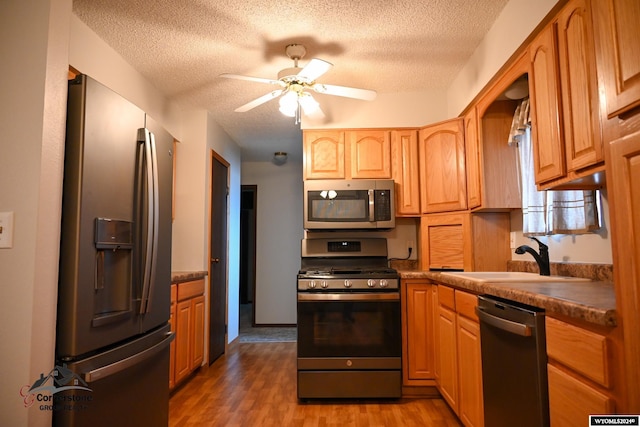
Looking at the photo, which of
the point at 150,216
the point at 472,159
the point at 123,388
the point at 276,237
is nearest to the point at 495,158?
the point at 472,159

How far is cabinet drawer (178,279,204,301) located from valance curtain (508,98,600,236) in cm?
242

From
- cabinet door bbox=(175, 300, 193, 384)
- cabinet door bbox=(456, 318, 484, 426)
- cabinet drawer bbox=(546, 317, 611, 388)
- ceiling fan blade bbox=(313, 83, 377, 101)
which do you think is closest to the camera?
cabinet drawer bbox=(546, 317, 611, 388)

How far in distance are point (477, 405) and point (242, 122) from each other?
3269 millimetres

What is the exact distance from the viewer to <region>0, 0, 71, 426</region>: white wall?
1197 millimetres

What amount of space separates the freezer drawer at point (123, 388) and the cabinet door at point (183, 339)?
1155 mm

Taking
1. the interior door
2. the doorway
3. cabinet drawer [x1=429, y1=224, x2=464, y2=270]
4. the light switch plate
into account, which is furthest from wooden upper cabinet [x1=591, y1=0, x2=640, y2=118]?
the doorway

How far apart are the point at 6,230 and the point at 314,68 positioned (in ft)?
5.36

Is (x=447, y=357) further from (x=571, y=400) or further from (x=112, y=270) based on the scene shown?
(x=112, y=270)

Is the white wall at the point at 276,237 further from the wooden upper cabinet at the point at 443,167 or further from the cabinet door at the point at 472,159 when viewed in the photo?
the cabinet door at the point at 472,159

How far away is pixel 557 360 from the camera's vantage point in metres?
1.25

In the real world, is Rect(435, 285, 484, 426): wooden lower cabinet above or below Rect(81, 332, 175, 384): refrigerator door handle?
below

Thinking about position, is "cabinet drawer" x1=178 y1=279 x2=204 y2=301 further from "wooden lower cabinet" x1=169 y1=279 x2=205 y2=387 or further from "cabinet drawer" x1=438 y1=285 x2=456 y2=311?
"cabinet drawer" x1=438 y1=285 x2=456 y2=311

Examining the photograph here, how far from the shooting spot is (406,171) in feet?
11.0

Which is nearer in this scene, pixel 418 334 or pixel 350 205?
pixel 418 334
